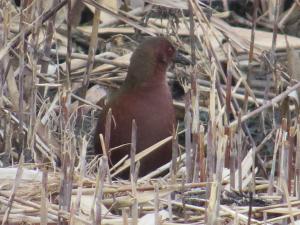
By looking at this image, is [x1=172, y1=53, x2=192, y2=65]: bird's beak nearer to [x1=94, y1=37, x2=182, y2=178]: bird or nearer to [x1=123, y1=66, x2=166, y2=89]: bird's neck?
[x1=94, y1=37, x2=182, y2=178]: bird

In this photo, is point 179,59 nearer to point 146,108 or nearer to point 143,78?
point 143,78

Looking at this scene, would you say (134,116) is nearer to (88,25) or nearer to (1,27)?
(1,27)

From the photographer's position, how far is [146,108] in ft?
13.4

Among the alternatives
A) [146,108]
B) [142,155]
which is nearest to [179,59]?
[146,108]

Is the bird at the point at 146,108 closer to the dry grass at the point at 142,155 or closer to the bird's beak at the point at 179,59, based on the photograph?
the bird's beak at the point at 179,59

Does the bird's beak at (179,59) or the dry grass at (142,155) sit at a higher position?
the bird's beak at (179,59)

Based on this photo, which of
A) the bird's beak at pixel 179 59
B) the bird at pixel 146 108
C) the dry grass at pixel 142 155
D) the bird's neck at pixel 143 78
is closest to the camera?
the dry grass at pixel 142 155

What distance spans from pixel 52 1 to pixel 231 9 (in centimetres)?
223

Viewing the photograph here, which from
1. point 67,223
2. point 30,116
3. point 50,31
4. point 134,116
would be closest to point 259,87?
point 134,116

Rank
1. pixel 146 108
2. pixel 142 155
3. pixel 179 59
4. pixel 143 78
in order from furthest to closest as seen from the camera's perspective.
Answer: pixel 179 59 → pixel 143 78 → pixel 146 108 → pixel 142 155

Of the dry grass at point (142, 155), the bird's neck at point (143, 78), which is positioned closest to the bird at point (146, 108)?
the bird's neck at point (143, 78)

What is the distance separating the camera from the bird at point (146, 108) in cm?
405

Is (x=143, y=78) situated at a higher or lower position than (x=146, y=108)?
higher

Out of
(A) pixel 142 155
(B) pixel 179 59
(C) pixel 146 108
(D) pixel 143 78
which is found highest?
(B) pixel 179 59
